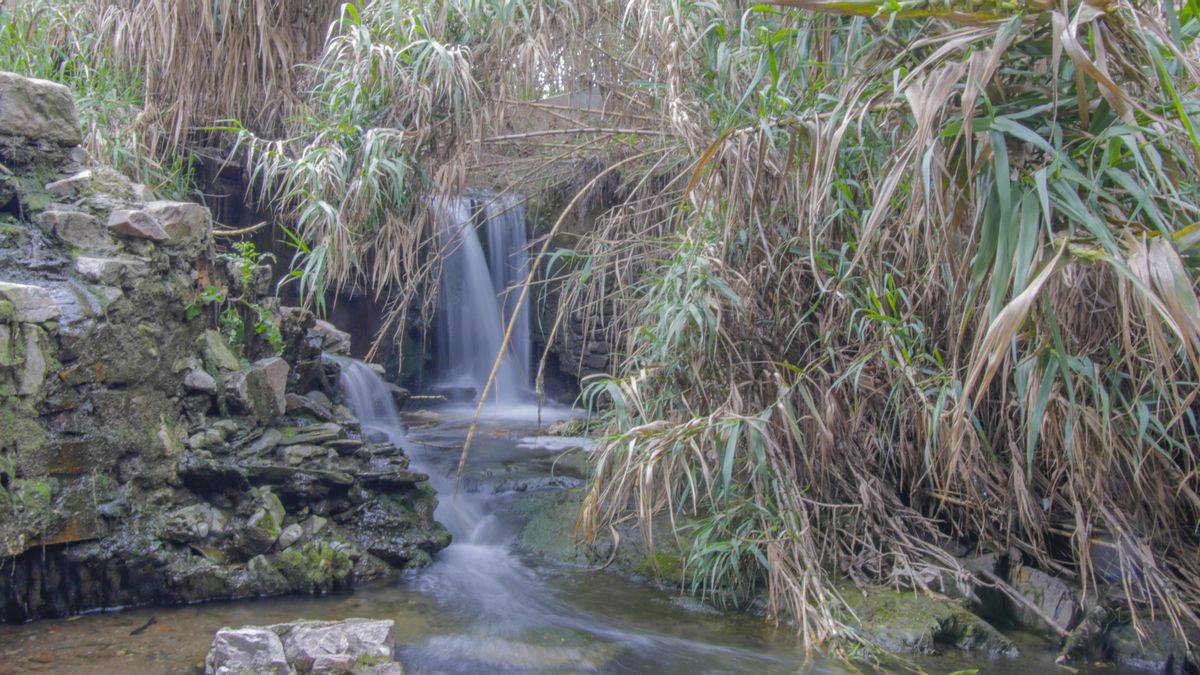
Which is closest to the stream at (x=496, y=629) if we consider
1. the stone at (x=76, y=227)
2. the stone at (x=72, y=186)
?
the stone at (x=76, y=227)

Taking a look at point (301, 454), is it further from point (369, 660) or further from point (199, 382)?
point (369, 660)

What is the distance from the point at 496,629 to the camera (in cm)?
360

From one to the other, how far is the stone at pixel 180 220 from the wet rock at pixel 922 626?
3.40 meters

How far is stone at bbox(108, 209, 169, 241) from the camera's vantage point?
382 centimetres

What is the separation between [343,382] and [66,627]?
2667 millimetres

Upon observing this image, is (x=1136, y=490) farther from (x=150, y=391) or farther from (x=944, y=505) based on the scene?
(x=150, y=391)

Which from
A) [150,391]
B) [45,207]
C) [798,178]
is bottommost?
[150,391]

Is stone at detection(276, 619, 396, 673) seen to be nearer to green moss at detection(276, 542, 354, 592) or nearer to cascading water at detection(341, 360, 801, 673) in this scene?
cascading water at detection(341, 360, 801, 673)

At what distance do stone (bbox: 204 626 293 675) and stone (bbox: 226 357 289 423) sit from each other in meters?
1.46

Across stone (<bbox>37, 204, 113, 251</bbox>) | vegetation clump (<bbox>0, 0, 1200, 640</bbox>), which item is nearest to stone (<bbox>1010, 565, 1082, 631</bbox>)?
vegetation clump (<bbox>0, 0, 1200, 640</bbox>)

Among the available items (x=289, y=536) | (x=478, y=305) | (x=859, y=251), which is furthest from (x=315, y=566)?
(x=478, y=305)

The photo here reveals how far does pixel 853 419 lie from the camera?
11.9ft

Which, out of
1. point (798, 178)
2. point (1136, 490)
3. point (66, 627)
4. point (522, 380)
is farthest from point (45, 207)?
point (522, 380)

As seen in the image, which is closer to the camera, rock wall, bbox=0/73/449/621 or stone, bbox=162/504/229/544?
rock wall, bbox=0/73/449/621
